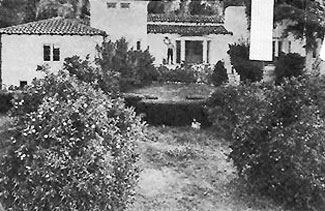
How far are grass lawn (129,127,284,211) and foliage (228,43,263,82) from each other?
581cm

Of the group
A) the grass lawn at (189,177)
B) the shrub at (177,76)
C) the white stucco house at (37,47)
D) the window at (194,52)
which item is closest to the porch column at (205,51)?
the window at (194,52)

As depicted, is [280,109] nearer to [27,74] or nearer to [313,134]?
[313,134]

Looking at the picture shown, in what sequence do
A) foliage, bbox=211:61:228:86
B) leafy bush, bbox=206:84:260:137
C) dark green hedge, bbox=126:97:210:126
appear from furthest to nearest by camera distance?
foliage, bbox=211:61:228:86, dark green hedge, bbox=126:97:210:126, leafy bush, bbox=206:84:260:137

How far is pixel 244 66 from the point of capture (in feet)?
72.0

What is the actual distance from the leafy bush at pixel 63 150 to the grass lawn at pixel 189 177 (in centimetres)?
247

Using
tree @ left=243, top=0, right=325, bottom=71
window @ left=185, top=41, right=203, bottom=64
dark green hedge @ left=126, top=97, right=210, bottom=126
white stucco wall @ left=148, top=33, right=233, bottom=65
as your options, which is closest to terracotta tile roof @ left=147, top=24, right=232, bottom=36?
white stucco wall @ left=148, top=33, right=233, bottom=65

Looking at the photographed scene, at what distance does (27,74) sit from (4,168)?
548 inches

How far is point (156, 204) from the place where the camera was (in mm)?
11688

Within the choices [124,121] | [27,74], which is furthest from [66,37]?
[124,121]

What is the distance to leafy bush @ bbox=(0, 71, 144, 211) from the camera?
876 cm

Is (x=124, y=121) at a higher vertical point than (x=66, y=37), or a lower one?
lower

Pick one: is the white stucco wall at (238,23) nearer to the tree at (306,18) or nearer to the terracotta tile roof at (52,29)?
the tree at (306,18)

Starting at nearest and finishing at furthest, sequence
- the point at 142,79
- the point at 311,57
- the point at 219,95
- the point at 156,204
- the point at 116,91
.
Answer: the point at 116,91 → the point at 156,204 → the point at 219,95 → the point at 142,79 → the point at 311,57

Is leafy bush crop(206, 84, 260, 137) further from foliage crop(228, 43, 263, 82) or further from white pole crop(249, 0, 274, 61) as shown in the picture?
white pole crop(249, 0, 274, 61)
